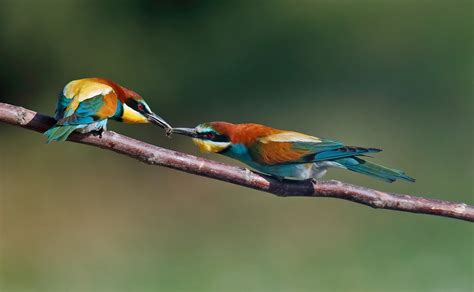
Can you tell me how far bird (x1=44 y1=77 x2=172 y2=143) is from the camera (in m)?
1.66

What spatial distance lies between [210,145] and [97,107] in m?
0.26

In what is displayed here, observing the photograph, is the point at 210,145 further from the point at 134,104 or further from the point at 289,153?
the point at 289,153

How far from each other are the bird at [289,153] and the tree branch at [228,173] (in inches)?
4.6

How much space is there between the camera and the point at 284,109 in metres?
5.50

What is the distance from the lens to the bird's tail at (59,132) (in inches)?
60.6

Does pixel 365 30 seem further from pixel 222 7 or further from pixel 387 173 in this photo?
pixel 387 173

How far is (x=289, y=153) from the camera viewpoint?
1.97 metres

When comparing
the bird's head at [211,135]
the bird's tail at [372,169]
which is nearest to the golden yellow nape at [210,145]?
the bird's head at [211,135]

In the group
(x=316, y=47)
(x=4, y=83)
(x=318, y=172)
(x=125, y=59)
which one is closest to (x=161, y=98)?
(x=125, y=59)

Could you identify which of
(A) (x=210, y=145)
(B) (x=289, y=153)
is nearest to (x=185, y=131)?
(A) (x=210, y=145)

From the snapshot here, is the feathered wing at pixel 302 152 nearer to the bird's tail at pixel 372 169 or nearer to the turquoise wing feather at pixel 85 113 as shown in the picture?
the bird's tail at pixel 372 169

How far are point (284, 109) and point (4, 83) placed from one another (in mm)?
1916

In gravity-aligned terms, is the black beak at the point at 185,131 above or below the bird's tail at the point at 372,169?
below

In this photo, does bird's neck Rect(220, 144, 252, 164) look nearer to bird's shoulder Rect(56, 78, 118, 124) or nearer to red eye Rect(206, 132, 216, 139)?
red eye Rect(206, 132, 216, 139)
